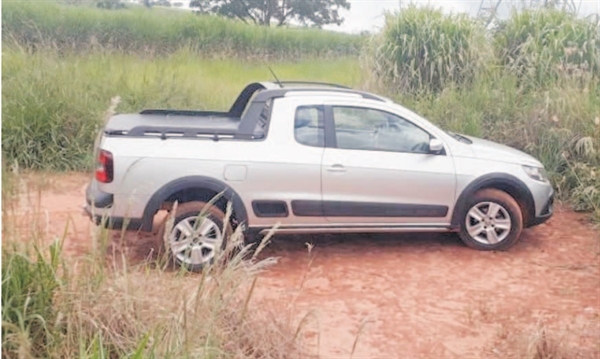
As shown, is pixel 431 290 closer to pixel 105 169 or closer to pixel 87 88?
pixel 105 169

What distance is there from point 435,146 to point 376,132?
58 cm

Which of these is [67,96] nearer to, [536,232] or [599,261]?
[536,232]

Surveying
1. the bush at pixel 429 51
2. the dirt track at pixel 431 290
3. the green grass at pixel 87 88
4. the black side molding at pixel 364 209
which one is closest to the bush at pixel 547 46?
the bush at pixel 429 51

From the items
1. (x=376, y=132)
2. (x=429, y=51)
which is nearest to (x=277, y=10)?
(x=429, y=51)

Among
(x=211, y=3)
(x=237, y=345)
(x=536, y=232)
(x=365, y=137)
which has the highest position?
(x=211, y=3)

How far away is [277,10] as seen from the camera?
52.0 ft

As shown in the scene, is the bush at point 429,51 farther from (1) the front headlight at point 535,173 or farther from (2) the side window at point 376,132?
(2) the side window at point 376,132

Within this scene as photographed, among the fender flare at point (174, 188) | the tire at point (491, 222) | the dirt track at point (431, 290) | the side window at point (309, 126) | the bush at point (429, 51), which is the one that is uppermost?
the bush at point (429, 51)

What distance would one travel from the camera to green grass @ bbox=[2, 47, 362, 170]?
9555 mm

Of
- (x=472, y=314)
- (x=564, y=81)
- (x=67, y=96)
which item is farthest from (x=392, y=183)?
(x=67, y=96)

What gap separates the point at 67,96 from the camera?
32.7 feet

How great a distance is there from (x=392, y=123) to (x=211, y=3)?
392 inches

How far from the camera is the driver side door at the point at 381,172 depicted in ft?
20.1

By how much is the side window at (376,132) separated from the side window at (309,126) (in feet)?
0.51
